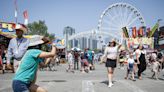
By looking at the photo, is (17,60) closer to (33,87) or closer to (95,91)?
(33,87)

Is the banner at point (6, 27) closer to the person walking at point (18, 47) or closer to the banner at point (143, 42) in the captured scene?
the person walking at point (18, 47)

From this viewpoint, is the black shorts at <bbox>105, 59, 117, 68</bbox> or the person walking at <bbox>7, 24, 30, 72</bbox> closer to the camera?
the person walking at <bbox>7, 24, 30, 72</bbox>

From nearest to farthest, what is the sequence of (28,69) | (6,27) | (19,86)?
1. (19,86)
2. (28,69)
3. (6,27)

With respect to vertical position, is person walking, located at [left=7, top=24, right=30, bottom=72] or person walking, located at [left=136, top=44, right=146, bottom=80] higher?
person walking, located at [left=7, top=24, right=30, bottom=72]

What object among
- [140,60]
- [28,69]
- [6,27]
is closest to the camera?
[28,69]

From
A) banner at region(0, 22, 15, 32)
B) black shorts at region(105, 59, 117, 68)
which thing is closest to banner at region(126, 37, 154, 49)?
banner at region(0, 22, 15, 32)

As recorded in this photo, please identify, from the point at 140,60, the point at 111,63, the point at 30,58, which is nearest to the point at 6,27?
the point at 140,60

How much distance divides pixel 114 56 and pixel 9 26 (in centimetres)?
1740

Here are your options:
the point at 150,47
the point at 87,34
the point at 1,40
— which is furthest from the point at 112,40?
the point at 87,34

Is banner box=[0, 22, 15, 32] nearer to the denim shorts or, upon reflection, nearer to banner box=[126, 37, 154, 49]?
the denim shorts

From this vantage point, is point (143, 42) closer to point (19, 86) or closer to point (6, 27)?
point (6, 27)

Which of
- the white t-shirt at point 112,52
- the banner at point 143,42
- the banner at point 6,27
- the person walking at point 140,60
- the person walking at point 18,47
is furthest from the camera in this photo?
the banner at point 143,42

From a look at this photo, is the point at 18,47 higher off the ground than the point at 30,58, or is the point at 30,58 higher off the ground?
the point at 18,47

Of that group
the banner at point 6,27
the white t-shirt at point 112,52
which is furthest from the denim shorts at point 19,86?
the banner at point 6,27
